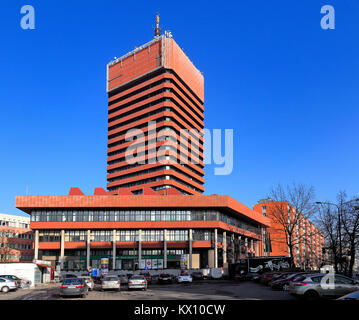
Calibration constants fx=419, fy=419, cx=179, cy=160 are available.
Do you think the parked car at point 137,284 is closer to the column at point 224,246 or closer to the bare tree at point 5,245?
the column at point 224,246

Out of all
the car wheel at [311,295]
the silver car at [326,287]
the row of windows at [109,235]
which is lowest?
the car wheel at [311,295]

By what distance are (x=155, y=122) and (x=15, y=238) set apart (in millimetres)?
53720

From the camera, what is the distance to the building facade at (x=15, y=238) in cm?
11438

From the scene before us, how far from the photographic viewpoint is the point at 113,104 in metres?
145

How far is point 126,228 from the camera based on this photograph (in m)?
94.3

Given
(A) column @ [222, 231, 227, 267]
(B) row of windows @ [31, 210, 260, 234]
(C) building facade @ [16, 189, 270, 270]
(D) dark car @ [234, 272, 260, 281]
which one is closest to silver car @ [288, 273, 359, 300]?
(D) dark car @ [234, 272, 260, 281]

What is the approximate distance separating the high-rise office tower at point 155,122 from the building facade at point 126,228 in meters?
30.0

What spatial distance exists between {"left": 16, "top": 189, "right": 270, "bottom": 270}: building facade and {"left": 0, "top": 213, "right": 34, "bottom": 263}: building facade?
23948mm

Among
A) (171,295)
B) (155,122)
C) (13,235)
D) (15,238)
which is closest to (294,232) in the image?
(171,295)

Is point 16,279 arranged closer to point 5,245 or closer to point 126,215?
point 126,215

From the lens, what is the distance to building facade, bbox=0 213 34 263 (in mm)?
114375

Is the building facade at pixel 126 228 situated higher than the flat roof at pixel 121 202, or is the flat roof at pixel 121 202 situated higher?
the flat roof at pixel 121 202

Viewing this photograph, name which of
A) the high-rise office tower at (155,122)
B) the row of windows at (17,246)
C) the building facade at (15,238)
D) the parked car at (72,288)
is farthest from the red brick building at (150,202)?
the parked car at (72,288)
